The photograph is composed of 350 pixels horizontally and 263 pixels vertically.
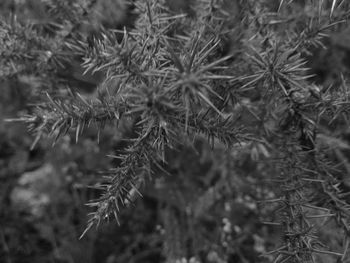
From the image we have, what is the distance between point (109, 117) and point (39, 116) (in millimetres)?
154

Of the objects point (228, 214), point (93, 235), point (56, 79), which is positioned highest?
point (56, 79)

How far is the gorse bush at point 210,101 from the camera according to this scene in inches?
27.0

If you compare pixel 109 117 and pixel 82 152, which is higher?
pixel 109 117

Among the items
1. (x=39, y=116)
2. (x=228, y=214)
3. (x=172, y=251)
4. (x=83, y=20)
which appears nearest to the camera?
(x=39, y=116)

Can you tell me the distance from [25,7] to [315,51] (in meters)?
1.25

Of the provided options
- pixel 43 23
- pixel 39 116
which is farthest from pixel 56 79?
pixel 39 116

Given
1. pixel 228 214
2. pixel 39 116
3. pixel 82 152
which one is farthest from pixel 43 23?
pixel 228 214

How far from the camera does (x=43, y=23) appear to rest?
3.84 ft

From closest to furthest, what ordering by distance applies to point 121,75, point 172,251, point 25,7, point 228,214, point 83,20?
point 121,75 → point 83,20 → point 172,251 → point 228,214 → point 25,7

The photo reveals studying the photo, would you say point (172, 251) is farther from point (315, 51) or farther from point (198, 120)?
point (315, 51)

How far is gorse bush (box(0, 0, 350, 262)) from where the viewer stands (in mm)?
685

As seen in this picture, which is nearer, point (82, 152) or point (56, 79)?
point (56, 79)

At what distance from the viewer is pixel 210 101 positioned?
0.75 m

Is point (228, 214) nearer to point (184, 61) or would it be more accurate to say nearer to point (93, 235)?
point (93, 235)
